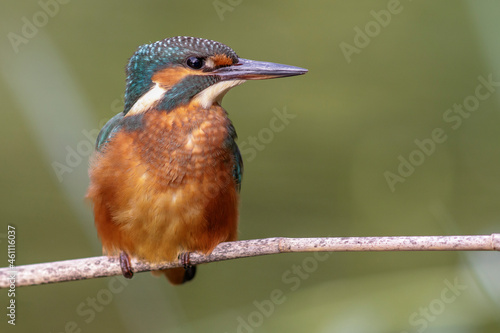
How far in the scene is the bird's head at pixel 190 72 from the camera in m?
2.87

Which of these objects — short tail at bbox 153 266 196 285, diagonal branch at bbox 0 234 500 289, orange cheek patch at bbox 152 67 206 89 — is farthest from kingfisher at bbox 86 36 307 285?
short tail at bbox 153 266 196 285

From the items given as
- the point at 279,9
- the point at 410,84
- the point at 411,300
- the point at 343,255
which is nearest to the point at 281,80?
the point at 279,9

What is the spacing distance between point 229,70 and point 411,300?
1.29 metres

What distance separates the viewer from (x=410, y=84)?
484 centimetres

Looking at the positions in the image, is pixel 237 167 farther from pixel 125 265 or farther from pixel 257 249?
pixel 257 249

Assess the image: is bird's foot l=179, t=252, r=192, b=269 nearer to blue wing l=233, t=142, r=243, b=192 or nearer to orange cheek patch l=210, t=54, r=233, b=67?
blue wing l=233, t=142, r=243, b=192

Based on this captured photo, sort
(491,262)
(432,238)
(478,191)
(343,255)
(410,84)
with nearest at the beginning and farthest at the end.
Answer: (432,238) < (491,262) < (478,191) < (343,255) < (410,84)

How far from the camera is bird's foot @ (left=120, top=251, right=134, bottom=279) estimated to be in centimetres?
291

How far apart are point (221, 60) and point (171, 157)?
19.8 inches

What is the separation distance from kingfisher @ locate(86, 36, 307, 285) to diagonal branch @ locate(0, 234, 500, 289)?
134 millimetres

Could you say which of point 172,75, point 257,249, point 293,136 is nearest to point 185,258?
point 257,249

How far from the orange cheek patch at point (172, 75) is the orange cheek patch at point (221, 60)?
9 cm

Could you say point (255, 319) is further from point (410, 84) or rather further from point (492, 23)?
point (410, 84)

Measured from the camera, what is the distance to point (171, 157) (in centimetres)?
277
